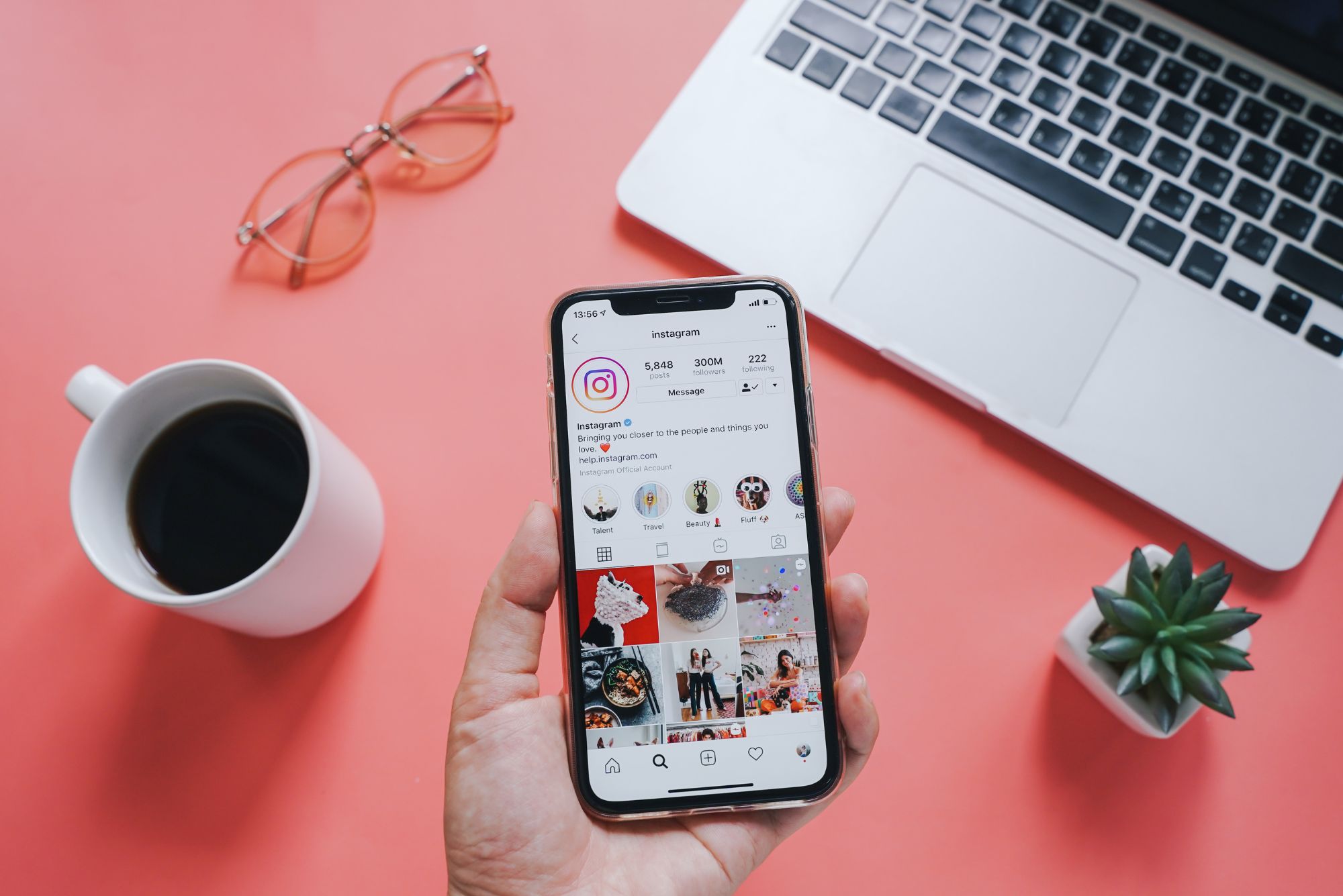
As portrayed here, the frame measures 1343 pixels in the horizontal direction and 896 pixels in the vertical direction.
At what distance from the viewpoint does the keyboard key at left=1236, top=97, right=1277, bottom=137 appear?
73 cm

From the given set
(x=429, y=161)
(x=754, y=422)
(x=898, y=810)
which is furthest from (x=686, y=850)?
(x=429, y=161)

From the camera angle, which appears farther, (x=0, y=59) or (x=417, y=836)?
(x=0, y=59)

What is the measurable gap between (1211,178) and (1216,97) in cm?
9

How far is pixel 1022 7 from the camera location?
756 mm

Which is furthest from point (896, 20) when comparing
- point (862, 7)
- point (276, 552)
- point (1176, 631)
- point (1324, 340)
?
point (276, 552)

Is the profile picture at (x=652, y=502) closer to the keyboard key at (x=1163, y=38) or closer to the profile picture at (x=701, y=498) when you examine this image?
the profile picture at (x=701, y=498)

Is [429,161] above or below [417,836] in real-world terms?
above

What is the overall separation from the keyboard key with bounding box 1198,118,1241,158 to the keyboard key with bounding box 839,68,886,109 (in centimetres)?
28

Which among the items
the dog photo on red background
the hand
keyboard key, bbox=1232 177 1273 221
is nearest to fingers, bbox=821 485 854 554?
the hand

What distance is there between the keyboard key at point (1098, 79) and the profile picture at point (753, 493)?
50 cm

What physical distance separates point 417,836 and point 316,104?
67 centimetres

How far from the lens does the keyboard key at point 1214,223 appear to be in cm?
70

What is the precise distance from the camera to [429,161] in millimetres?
783

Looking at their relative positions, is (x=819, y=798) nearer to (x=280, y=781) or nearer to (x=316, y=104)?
(x=280, y=781)
